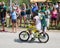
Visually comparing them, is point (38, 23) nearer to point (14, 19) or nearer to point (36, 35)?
point (36, 35)

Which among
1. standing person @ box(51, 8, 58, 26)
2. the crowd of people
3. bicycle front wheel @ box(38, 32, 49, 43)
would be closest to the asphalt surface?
bicycle front wheel @ box(38, 32, 49, 43)

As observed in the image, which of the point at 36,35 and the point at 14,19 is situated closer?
the point at 36,35

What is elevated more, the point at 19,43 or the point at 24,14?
the point at 24,14

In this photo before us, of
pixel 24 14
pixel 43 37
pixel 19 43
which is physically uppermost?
pixel 24 14

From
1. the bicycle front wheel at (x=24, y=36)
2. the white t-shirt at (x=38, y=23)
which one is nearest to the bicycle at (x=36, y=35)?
the bicycle front wheel at (x=24, y=36)

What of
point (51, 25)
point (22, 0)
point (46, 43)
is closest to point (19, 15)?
point (51, 25)

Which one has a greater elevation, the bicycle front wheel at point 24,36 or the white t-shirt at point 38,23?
the white t-shirt at point 38,23

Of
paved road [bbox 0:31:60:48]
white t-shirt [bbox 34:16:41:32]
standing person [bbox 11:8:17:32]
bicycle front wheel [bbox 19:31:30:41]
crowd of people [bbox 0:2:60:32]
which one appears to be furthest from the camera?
crowd of people [bbox 0:2:60:32]

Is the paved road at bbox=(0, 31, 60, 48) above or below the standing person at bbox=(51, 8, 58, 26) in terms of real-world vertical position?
below

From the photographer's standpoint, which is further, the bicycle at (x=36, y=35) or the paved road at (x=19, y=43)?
the bicycle at (x=36, y=35)

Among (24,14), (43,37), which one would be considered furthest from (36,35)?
(24,14)

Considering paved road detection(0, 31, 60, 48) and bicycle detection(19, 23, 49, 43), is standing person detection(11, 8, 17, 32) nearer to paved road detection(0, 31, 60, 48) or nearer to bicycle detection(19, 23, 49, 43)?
paved road detection(0, 31, 60, 48)

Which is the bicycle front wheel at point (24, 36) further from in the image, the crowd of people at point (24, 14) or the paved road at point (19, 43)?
the crowd of people at point (24, 14)

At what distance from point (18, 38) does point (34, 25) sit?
1556mm
